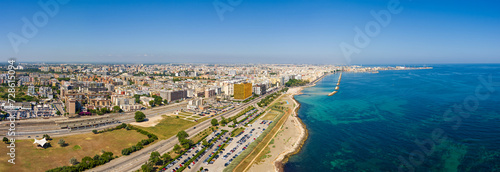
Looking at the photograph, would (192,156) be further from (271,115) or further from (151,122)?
(271,115)

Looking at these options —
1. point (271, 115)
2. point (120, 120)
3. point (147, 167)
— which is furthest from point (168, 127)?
point (271, 115)

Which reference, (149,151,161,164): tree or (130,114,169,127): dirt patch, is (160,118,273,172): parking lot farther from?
(130,114,169,127): dirt patch

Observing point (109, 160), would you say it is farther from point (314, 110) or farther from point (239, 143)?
point (314, 110)

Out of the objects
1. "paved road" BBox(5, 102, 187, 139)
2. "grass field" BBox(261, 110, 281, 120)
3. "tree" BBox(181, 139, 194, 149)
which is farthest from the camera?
"grass field" BBox(261, 110, 281, 120)

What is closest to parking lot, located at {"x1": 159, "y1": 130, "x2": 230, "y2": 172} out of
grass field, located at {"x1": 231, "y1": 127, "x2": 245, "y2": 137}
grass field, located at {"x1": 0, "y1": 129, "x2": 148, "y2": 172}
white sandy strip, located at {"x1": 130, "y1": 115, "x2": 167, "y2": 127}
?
grass field, located at {"x1": 231, "y1": 127, "x2": 245, "y2": 137}

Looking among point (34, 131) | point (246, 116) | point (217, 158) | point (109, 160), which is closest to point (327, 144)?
point (217, 158)

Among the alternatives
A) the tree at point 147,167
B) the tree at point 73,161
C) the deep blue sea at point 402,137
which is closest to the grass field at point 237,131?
the deep blue sea at point 402,137
